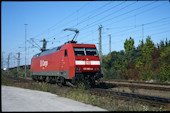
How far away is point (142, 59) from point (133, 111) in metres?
25.7

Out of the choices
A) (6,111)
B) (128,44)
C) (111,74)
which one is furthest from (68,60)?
(128,44)

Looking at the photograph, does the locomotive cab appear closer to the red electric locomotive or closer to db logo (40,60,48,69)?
the red electric locomotive

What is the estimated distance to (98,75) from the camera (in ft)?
50.1

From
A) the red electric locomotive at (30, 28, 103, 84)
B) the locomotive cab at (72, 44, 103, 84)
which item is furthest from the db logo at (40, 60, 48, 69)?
the locomotive cab at (72, 44, 103, 84)

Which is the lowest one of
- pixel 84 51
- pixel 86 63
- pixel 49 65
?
pixel 49 65

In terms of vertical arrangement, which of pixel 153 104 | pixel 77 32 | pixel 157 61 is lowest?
pixel 153 104

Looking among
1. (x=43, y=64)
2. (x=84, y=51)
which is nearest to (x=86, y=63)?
(x=84, y=51)

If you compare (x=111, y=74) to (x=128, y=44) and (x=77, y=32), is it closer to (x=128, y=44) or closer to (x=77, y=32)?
(x=77, y=32)

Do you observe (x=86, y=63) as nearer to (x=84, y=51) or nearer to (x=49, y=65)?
(x=84, y=51)

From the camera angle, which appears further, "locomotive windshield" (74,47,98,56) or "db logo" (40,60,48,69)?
"db logo" (40,60,48,69)

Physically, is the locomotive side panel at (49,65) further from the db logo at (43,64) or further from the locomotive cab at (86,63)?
the locomotive cab at (86,63)

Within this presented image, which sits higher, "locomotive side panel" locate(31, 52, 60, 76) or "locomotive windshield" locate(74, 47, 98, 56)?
"locomotive windshield" locate(74, 47, 98, 56)

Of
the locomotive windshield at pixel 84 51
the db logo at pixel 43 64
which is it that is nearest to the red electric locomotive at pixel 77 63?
the locomotive windshield at pixel 84 51

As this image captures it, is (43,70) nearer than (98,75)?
No
